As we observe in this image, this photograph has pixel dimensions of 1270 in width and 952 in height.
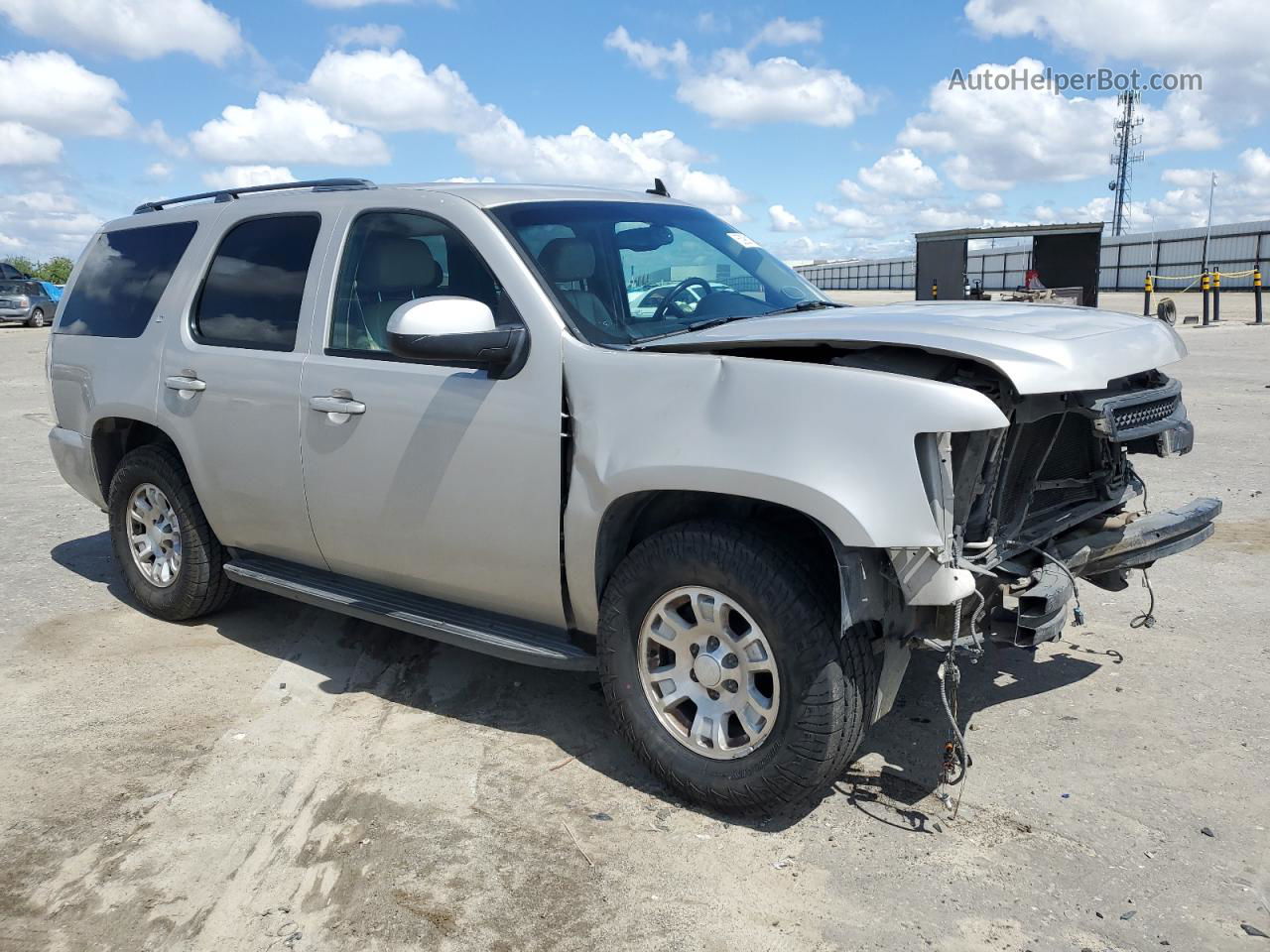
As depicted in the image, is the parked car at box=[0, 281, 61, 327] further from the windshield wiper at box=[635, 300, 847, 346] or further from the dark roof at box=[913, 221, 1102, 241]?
the windshield wiper at box=[635, 300, 847, 346]

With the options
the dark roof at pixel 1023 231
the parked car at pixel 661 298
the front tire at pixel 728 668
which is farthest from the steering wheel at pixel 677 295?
the dark roof at pixel 1023 231

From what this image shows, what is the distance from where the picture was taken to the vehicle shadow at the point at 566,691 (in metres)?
3.63

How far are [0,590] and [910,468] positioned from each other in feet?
17.6

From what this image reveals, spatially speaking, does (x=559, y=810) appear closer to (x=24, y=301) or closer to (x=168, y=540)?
(x=168, y=540)

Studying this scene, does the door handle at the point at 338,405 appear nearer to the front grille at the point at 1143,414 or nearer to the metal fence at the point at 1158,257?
the front grille at the point at 1143,414

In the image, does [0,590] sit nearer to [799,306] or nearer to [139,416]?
[139,416]

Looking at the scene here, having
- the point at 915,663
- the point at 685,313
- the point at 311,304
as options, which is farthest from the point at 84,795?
the point at 915,663

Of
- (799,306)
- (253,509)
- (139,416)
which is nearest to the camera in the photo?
(799,306)

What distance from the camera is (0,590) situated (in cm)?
608

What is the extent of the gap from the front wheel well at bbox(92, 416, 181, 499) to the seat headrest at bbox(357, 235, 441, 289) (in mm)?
1833

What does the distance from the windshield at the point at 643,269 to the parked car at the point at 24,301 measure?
31428 mm

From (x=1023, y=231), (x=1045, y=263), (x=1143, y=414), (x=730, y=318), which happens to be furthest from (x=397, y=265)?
(x=1045, y=263)

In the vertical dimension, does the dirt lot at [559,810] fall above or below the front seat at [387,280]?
below

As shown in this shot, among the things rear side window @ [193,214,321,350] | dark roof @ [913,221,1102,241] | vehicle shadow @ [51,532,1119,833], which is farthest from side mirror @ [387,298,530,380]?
Result: dark roof @ [913,221,1102,241]
